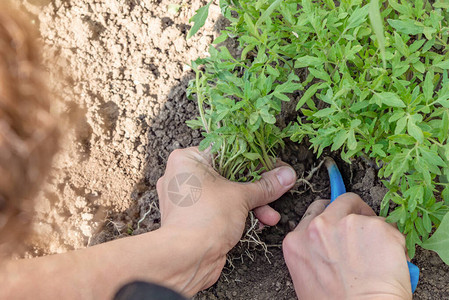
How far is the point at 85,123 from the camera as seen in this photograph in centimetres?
190

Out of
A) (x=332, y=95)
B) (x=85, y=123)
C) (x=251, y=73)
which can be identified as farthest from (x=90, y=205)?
(x=332, y=95)

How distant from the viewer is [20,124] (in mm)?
1929

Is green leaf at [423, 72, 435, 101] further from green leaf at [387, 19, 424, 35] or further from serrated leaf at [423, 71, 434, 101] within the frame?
green leaf at [387, 19, 424, 35]

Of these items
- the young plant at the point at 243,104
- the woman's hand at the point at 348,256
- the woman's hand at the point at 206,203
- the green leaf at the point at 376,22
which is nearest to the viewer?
the green leaf at the point at 376,22

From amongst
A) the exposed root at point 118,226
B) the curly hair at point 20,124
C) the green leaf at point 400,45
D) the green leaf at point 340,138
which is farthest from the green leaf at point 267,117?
the curly hair at point 20,124

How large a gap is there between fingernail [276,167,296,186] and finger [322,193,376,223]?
20cm

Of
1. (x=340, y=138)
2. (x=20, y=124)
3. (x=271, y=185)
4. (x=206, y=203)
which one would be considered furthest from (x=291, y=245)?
(x=20, y=124)

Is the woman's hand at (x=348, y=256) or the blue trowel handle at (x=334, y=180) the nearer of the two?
the woman's hand at (x=348, y=256)

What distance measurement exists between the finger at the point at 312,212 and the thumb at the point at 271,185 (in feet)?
0.43

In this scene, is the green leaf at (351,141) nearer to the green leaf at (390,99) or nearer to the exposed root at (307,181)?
the green leaf at (390,99)

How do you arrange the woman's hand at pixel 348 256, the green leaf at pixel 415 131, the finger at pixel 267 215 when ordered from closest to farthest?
the green leaf at pixel 415 131 → the woman's hand at pixel 348 256 → the finger at pixel 267 215

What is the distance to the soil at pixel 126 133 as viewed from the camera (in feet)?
5.80

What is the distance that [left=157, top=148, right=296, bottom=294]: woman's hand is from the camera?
4.70 ft

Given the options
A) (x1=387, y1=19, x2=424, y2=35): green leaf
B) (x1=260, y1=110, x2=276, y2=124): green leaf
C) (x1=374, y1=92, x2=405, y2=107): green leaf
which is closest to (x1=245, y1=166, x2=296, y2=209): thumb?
(x1=260, y1=110, x2=276, y2=124): green leaf
